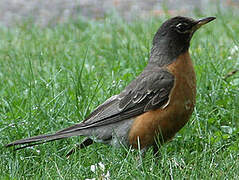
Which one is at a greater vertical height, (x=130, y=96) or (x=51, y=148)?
(x=130, y=96)

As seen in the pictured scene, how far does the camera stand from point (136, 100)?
4.99m

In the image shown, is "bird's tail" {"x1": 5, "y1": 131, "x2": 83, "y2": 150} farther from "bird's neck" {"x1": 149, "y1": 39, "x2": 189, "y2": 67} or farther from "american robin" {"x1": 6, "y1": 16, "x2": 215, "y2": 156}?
"bird's neck" {"x1": 149, "y1": 39, "x2": 189, "y2": 67}

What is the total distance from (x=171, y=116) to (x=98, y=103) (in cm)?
110

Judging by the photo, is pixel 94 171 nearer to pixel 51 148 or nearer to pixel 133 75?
pixel 51 148

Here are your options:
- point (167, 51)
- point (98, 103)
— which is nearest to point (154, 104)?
point (167, 51)

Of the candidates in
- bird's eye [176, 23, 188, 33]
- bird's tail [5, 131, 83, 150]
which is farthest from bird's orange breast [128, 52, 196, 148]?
bird's tail [5, 131, 83, 150]

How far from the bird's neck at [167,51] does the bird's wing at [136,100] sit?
0.10 m

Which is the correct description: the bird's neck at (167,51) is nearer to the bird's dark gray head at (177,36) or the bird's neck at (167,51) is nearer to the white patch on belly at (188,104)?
the bird's dark gray head at (177,36)

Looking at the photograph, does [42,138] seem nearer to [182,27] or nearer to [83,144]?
[83,144]

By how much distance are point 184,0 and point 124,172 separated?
7166mm

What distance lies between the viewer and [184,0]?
1083 cm

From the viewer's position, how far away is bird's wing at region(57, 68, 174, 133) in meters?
4.84

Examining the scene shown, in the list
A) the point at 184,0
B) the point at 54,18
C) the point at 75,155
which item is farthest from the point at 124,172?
the point at 184,0

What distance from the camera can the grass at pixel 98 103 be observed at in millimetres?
4340
